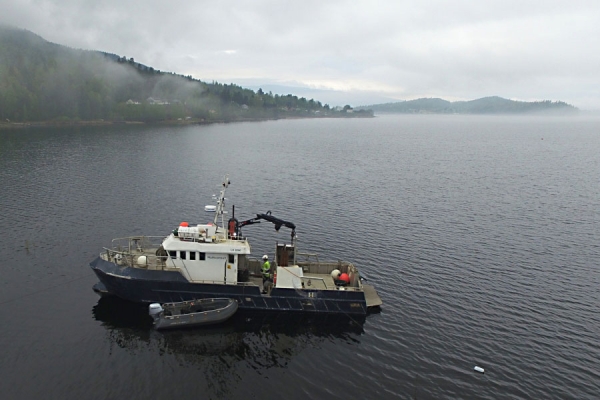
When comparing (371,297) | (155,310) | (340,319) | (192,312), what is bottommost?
(340,319)

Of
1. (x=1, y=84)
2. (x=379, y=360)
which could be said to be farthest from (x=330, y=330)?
(x=1, y=84)

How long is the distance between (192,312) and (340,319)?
843cm

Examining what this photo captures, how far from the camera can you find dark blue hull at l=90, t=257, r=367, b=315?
23672 mm

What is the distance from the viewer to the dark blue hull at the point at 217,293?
23.7 metres

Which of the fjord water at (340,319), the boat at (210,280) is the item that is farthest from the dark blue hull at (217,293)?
the fjord water at (340,319)

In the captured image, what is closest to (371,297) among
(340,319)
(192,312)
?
(340,319)

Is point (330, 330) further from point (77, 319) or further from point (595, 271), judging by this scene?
point (595, 271)

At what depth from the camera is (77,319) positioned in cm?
2298

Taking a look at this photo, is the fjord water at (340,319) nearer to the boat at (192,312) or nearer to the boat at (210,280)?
the boat at (192,312)

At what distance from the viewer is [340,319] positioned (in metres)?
24.1

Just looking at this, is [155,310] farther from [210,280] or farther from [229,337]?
[229,337]

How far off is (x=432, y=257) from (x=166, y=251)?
20303mm

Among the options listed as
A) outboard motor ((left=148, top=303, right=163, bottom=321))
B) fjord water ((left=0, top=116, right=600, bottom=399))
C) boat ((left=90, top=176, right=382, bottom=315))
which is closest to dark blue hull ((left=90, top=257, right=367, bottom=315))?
boat ((left=90, top=176, right=382, bottom=315))

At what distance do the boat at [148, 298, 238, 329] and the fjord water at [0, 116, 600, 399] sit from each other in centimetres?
58
